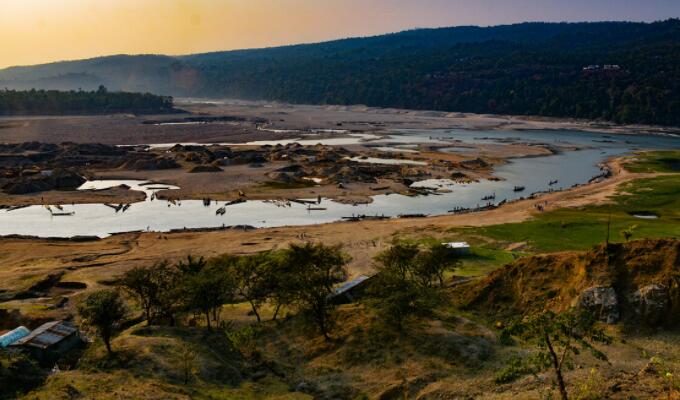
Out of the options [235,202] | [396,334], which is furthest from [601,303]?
[235,202]

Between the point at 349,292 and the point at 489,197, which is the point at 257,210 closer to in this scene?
the point at 489,197

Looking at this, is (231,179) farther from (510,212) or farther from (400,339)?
(400,339)

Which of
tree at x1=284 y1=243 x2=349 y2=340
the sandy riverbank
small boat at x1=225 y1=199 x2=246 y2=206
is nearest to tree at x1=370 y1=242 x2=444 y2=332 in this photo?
tree at x1=284 y1=243 x2=349 y2=340

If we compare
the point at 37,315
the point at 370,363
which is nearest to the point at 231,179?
the point at 37,315

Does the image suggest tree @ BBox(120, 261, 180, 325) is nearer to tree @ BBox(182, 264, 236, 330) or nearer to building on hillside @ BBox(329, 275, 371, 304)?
tree @ BBox(182, 264, 236, 330)

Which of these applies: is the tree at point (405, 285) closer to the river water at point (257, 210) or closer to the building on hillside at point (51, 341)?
the building on hillside at point (51, 341)

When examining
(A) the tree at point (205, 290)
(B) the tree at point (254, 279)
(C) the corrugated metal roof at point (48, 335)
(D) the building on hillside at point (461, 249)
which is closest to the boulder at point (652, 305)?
(B) the tree at point (254, 279)
